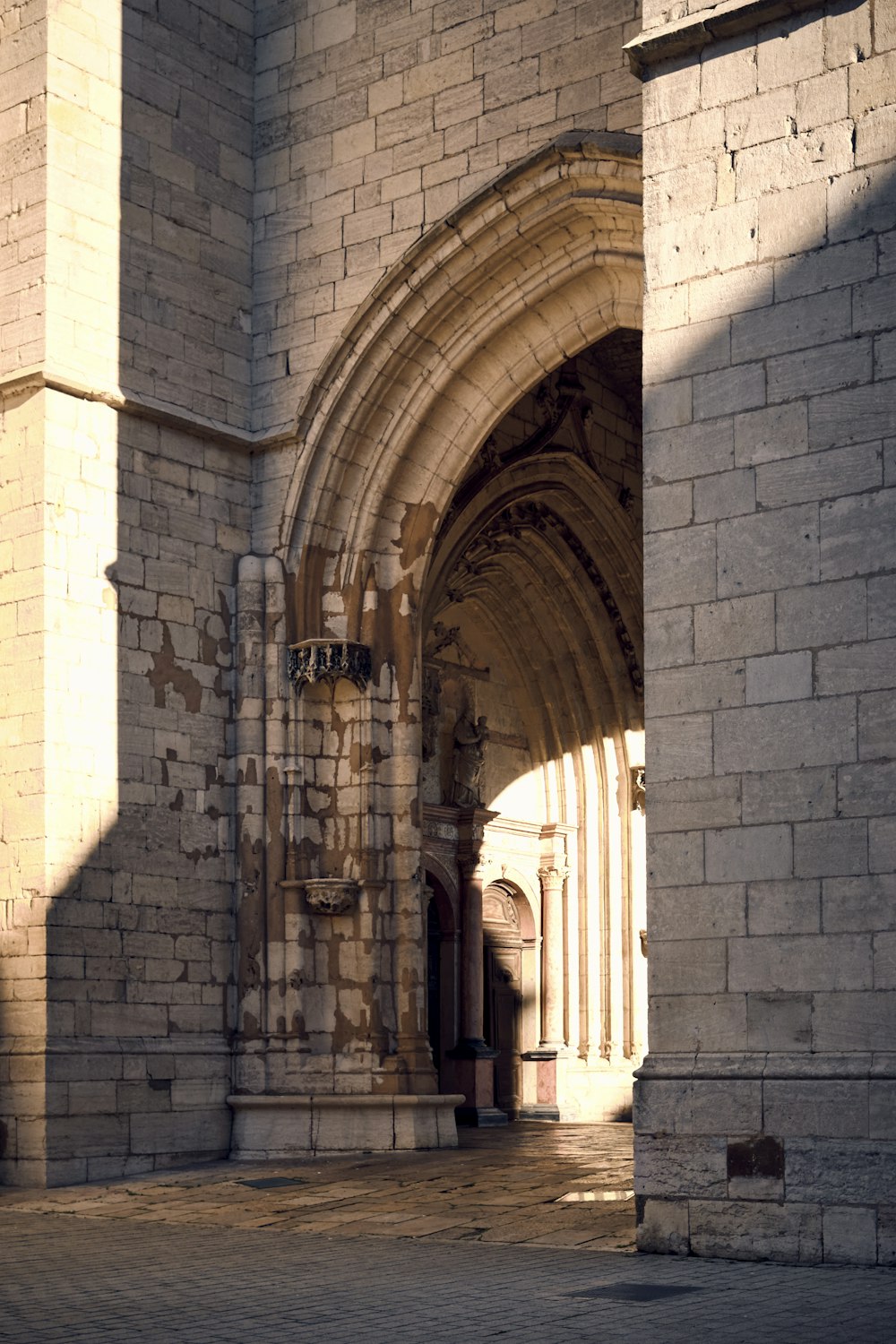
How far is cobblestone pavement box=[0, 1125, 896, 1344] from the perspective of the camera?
513 centimetres

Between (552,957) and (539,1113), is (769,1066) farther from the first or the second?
(552,957)

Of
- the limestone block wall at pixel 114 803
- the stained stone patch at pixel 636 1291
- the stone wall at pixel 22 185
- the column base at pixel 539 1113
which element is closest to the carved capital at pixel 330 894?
the limestone block wall at pixel 114 803

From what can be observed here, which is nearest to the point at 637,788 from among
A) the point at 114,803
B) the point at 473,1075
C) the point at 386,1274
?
the point at 473,1075

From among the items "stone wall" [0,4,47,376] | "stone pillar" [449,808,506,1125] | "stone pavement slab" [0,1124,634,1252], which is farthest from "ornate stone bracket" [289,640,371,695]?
"stone pillar" [449,808,506,1125]

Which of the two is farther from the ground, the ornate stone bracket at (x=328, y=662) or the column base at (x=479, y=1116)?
the ornate stone bracket at (x=328, y=662)

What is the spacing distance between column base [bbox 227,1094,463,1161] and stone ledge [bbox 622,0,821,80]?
6158mm

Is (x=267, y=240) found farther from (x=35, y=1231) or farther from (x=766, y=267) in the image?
(x=35, y=1231)

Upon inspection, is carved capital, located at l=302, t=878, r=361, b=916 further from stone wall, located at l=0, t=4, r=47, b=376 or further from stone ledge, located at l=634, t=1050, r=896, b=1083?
stone ledge, located at l=634, t=1050, r=896, b=1083

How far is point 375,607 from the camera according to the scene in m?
11.7

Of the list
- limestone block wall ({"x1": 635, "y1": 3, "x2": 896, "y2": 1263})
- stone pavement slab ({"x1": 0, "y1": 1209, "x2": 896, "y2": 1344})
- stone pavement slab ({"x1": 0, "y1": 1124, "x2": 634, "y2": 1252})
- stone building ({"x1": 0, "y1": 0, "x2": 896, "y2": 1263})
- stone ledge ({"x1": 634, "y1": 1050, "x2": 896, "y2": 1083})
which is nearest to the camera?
stone pavement slab ({"x1": 0, "y1": 1209, "x2": 896, "y2": 1344})

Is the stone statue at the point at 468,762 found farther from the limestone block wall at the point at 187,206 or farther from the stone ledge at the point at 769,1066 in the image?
the stone ledge at the point at 769,1066

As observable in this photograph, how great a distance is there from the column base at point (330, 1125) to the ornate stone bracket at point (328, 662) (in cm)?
250

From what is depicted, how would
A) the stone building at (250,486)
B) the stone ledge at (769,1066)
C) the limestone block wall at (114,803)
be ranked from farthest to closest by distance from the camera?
the stone building at (250,486), the limestone block wall at (114,803), the stone ledge at (769,1066)

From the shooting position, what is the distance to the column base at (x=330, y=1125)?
1094 centimetres
